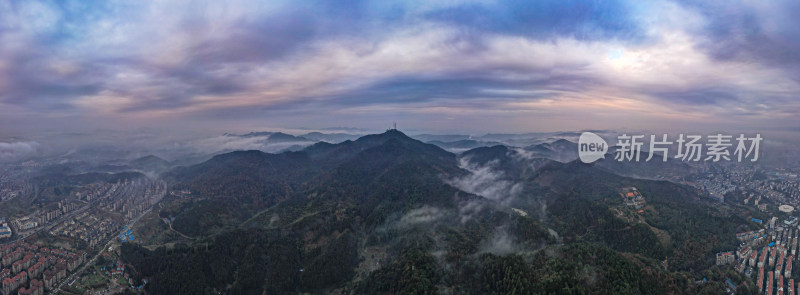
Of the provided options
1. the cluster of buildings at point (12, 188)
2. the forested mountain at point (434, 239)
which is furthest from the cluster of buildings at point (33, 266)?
the cluster of buildings at point (12, 188)

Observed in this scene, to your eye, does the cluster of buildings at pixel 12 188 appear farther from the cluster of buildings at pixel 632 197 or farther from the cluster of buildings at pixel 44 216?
the cluster of buildings at pixel 632 197

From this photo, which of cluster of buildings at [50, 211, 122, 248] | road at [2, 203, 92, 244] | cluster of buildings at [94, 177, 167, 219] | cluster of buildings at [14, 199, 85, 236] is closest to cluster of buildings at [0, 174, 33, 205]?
cluster of buildings at [94, 177, 167, 219]

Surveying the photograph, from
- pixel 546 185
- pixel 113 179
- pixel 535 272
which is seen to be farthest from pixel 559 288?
pixel 113 179

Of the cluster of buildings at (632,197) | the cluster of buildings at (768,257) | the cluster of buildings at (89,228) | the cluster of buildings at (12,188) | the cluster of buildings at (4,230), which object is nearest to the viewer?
the cluster of buildings at (768,257)

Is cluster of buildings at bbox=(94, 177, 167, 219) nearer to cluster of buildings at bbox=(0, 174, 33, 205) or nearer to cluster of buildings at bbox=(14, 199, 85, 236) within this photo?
cluster of buildings at bbox=(14, 199, 85, 236)

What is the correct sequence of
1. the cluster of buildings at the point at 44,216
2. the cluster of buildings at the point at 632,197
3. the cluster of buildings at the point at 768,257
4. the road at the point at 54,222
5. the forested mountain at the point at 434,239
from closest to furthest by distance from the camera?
A: the cluster of buildings at the point at 768,257 < the forested mountain at the point at 434,239 < the road at the point at 54,222 < the cluster of buildings at the point at 632,197 < the cluster of buildings at the point at 44,216

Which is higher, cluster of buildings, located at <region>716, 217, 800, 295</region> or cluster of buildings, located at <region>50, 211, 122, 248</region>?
cluster of buildings, located at <region>716, 217, 800, 295</region>
